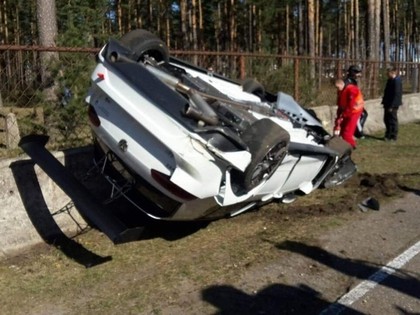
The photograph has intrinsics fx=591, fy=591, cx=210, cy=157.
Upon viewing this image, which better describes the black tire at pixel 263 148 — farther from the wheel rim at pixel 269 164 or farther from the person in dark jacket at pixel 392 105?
the person in dark jacket at pixel 392 105

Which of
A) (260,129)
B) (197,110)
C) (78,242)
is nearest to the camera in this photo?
(197,110)

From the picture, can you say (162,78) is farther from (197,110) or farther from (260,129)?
(260,129)

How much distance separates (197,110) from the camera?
450cm

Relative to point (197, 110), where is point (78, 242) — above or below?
below

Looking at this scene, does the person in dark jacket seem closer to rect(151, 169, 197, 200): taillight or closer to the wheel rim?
the wheel rim

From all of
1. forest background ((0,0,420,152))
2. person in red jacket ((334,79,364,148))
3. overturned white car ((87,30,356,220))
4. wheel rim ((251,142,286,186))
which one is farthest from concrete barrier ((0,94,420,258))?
person in red jacket ((334,79,364,148))

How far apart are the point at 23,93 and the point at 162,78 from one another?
2962 mm

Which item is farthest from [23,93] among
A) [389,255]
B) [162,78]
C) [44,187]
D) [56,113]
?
[389,255]

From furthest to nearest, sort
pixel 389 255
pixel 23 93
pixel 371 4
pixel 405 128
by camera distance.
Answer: pixel 371 4 → pixel 405 128 → pixel 23 93 → pixel 389 255

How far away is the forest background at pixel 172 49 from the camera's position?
23.2ft

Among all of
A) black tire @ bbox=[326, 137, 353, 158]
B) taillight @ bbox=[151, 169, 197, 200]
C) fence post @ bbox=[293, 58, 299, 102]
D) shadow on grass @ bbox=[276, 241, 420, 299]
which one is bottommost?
shadow on grass @ bbox=[276, 241, 420, 299]

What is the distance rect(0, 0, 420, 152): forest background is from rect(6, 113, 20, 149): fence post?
19 cm

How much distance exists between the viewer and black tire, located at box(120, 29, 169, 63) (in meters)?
5.21

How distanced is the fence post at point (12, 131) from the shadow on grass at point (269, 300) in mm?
3963
